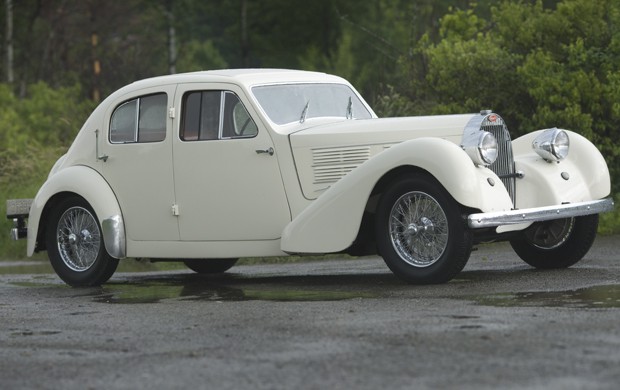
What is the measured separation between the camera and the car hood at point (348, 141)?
9.94m

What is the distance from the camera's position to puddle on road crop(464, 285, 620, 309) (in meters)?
7.86

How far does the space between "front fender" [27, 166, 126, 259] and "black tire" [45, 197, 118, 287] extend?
5.2 inches

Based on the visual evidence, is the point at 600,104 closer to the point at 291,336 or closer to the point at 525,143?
the point at 525,143

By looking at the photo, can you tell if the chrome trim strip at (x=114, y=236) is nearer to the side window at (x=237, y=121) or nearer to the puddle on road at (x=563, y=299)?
the side window at (x=237, y=121)

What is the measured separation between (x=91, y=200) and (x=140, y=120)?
0.84m

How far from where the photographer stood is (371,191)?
31.6 feet

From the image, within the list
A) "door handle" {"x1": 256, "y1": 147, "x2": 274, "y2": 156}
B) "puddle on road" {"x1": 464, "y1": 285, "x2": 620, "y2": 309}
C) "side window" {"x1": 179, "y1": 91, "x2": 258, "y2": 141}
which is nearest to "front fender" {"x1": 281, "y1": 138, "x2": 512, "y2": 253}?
"door handle" {"x1": 256, "y1": 147, "x2": 274, "y2": 156}

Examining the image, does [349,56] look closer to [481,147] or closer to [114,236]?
[114,236]

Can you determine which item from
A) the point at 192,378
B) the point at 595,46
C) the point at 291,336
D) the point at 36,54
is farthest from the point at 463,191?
the point at 36,54

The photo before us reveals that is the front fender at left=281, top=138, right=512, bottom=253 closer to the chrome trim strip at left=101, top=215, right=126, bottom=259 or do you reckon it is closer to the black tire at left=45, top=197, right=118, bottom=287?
the chrome trim strip at left=101, top=215, right=126, bottom=259

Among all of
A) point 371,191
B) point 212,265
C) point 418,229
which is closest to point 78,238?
point 212,265

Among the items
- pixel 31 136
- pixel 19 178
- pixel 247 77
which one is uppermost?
pixel 247 77

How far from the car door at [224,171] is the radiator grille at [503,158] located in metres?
1.73

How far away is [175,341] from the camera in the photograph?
23.2 feet
